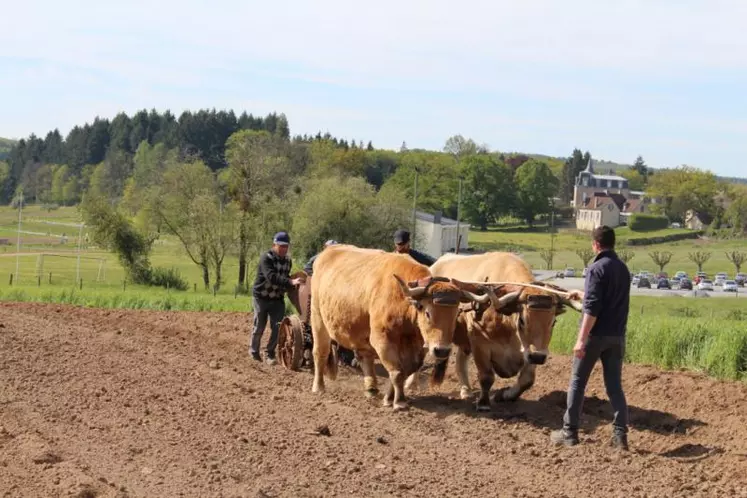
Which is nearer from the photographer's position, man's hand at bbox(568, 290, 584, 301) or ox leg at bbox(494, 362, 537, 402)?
man's hand at bbox(568, 290, 584, 301)

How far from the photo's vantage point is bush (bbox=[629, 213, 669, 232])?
138 metres

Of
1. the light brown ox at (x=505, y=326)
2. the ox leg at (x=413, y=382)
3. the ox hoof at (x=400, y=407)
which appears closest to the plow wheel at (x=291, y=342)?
the ox leg at (x=413, y=382)

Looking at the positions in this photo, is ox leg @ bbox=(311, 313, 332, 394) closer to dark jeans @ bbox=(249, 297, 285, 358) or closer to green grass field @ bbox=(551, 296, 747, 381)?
dark jeans @ bbox=(249, 297, 285, 358)

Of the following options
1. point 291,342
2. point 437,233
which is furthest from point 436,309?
point 437,233

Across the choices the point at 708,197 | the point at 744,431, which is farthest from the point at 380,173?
the point at 744,431

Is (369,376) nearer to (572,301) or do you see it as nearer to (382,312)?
(382,312)

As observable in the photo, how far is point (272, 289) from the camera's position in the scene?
16.7 meters

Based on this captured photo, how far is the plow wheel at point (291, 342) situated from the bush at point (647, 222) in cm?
12635

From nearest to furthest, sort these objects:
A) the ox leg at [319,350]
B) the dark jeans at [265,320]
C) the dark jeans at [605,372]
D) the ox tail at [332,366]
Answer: the dark jeans at [605,372] < the ox leg at [319,350] < the ox tail at [332,366] < the dark jeans at [265,320]

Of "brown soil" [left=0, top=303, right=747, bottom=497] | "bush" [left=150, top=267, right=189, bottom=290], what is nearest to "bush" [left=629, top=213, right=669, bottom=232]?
"bush" [left=150, top=267, right=189, bottom=290]

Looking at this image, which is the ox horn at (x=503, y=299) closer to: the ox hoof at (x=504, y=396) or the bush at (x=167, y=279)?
the ox hoof at (x=504, y=396)

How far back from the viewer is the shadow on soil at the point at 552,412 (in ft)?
37.9

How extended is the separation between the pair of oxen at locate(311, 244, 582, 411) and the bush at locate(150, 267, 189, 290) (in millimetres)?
41777

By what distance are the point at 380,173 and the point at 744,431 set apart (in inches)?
5933
